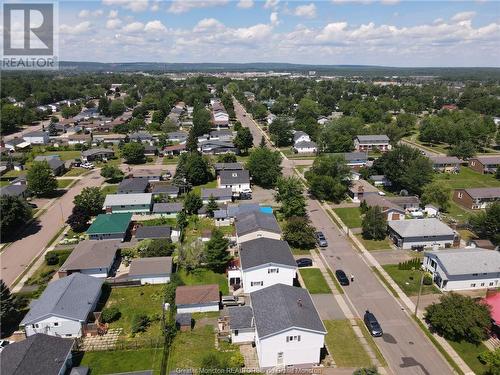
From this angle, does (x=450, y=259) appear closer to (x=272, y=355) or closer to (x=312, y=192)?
(x=272, y=355)

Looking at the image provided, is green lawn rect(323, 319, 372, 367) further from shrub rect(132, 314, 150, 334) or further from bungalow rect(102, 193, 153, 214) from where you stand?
bungalow rect(102, 193, 153, 214)

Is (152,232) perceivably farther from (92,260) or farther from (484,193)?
(484,193)

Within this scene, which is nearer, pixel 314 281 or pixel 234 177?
pixel 314 281

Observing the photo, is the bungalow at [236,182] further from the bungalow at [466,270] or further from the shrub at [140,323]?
the shrub at [140,323]

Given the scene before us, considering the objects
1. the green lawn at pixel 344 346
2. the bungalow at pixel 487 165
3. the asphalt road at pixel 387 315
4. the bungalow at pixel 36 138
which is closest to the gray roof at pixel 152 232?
the asphalt road at pixel 387 315

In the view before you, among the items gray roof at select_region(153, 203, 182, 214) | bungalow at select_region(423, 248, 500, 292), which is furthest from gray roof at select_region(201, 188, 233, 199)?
bungalow at select_region(423, 248, 500, 292)

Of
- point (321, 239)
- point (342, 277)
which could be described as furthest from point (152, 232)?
point (342, 277)

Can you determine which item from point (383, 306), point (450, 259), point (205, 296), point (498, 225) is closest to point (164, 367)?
point (205, 296)
